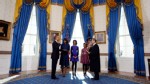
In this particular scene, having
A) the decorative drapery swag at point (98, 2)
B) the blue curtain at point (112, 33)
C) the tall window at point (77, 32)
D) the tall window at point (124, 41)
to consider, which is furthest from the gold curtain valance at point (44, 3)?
the tall window at point (124, 41)

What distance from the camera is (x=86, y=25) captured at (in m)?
8.06

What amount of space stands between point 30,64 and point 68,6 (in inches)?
149

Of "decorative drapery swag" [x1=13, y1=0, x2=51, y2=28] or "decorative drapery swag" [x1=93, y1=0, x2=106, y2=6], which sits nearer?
"decorative drapery swag" [x1=13, y1=0, x2=51, y2=28]

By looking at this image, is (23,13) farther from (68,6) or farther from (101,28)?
(101,28)

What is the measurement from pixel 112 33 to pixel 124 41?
734mm

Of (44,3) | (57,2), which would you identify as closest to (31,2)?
(44,3)

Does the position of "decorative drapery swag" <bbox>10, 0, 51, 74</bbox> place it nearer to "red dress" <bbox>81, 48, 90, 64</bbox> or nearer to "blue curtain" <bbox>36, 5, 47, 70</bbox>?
"blue curtain" <bbox>36, 5, 47, 70</bbox>

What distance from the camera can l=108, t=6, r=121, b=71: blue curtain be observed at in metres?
7.23

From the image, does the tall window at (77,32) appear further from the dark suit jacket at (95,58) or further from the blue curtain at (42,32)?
the dark suit jacket at (95,58)

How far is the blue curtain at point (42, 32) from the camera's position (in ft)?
23.9

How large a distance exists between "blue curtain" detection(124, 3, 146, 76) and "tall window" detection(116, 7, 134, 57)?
0.58 meters

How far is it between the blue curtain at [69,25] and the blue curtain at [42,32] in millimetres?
1109

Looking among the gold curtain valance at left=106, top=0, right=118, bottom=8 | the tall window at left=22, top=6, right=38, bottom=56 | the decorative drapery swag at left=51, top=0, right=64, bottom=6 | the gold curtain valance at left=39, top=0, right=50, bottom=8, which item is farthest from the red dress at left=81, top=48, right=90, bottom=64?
the decorative drapery swag at left=51, top=0, right=64, bottom=6

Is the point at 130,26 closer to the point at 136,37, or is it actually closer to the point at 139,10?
the point at 136,37
